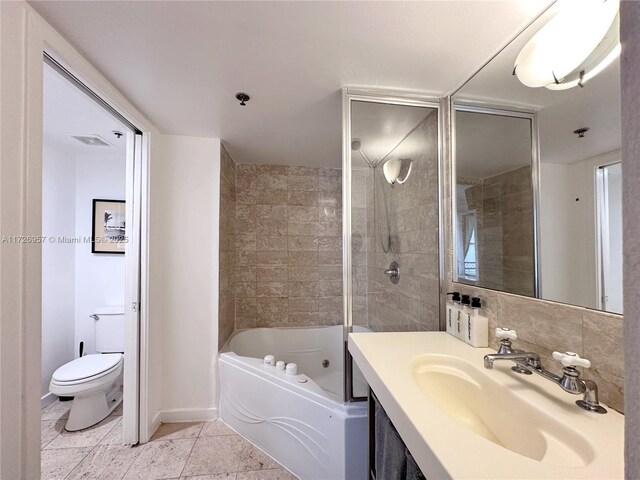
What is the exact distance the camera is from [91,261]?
2.28 meters

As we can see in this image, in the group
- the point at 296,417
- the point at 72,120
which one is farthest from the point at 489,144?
the point at 72,120

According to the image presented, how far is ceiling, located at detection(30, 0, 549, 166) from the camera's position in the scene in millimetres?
876

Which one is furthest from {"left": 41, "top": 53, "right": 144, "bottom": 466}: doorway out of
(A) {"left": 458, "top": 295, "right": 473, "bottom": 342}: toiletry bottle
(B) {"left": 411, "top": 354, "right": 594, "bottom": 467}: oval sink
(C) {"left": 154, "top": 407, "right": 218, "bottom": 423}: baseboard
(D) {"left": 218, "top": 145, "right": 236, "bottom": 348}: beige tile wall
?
(A) {"left": 458, "top": 295, "right": 473, "bottom": 342}: toiletry bottle

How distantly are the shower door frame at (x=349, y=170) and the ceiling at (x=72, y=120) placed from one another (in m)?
1.34

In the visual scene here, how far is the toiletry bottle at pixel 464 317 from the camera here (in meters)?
1.10

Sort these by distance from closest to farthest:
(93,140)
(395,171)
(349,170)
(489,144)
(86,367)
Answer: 1. (489,144)
2. (349,170)
3. (395,171)
4. (86,367)
5. (93,140)

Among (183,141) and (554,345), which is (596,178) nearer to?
(554,345)

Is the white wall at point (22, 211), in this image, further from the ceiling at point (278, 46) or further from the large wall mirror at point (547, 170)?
the large wall mirror at point (547, 170)

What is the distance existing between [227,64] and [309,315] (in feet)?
7.17

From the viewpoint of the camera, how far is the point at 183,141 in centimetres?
190

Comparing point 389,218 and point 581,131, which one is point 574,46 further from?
point 389,218

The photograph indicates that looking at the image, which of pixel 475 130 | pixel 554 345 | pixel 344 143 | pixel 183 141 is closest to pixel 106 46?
pixel 183 141

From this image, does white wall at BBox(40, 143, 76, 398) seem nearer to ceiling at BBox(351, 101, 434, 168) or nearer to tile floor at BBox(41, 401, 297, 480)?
tile floor at BBox(41, 401, 297, 480)

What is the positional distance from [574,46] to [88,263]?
340cm
